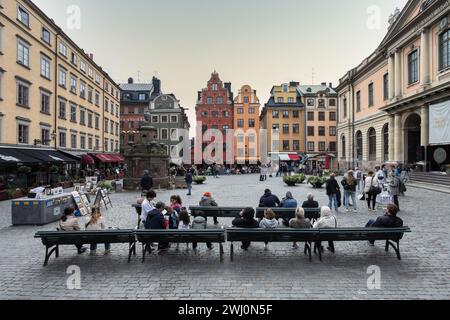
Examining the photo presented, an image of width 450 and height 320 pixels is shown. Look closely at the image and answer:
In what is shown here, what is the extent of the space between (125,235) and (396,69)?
33429 millimetres

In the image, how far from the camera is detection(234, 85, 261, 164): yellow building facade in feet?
181

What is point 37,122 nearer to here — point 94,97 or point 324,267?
point 94,97

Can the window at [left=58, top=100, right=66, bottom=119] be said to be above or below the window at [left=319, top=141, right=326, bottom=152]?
above

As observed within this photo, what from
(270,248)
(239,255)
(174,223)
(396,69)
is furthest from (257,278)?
(396,69)

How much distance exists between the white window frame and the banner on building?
37090 millimetres

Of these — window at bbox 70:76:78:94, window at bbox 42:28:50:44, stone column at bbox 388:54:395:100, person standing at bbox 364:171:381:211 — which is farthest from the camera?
window at bbox 70:76:78:94

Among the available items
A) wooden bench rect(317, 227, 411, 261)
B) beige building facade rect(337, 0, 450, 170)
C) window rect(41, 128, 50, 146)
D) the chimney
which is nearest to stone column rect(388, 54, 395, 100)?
beige building facade rect(337, 0, 450, 170)

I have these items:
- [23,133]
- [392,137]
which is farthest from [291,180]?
[23,133]

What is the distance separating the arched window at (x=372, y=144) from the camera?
3578cm

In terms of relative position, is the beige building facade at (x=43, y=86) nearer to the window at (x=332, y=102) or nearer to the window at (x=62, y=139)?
the window at (x=62, y=139)

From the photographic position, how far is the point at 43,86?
27219 millimetres

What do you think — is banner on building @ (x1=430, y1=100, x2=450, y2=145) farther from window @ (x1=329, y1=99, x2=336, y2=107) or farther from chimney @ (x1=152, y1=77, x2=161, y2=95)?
chimney @ (x1=152, y1=77, x2=161, y2=95)

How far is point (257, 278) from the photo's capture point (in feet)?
17.9

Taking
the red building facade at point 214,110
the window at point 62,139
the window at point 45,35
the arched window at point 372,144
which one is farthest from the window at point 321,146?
Result: the window at point 45,35
